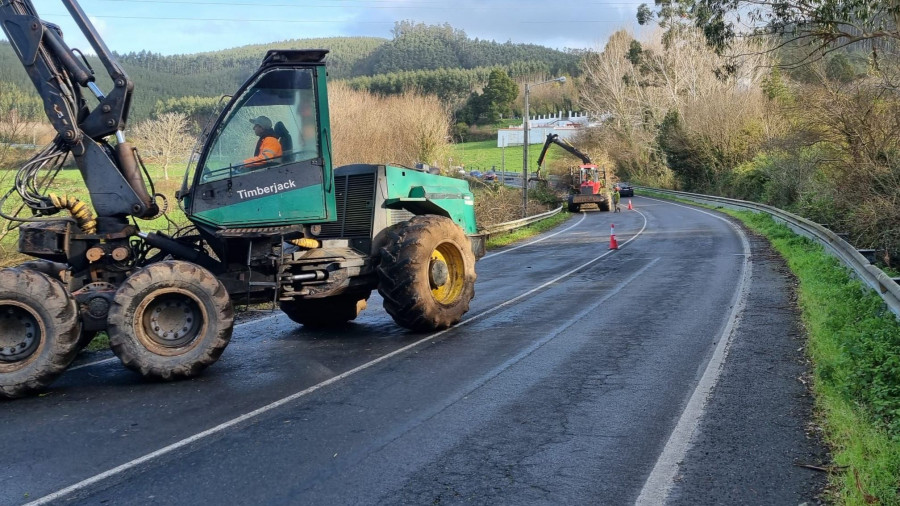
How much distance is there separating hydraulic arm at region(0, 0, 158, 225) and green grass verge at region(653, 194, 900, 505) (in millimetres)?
7017

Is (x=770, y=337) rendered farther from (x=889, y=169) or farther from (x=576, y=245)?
(x=576, y=245)

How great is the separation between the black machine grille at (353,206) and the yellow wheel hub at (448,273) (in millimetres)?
1061

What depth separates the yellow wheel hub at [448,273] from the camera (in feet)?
36.0

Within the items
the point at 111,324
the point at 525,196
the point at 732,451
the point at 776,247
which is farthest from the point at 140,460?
the point at 525,196

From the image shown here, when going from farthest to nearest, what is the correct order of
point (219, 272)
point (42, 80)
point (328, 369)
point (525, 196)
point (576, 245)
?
point (525, 196) → point (576, 245) → point (219, 272) → point (328, 369) → point (42, 80)

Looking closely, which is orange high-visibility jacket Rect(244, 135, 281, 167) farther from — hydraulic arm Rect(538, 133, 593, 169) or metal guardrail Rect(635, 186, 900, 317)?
hydraulic arm Rect(538, 133, 593, 169)

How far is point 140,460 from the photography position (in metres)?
5.77

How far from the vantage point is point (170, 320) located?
8086mm

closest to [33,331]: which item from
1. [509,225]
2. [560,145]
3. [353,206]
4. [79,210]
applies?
[79,210]

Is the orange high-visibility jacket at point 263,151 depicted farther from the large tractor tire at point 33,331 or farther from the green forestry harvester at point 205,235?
the large tractor tire at point 33,331

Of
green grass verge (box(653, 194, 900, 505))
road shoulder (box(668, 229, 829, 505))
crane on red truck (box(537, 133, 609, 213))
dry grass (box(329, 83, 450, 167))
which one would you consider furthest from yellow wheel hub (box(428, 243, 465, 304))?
crane on red truck (box(537, 133, 609, 213))

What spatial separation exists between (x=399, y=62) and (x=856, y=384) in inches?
4589

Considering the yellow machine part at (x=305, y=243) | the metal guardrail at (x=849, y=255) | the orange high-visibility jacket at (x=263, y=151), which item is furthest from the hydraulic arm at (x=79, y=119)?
the metal guardrail at (x=849, y=255)

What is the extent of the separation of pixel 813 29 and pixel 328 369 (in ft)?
58.0
